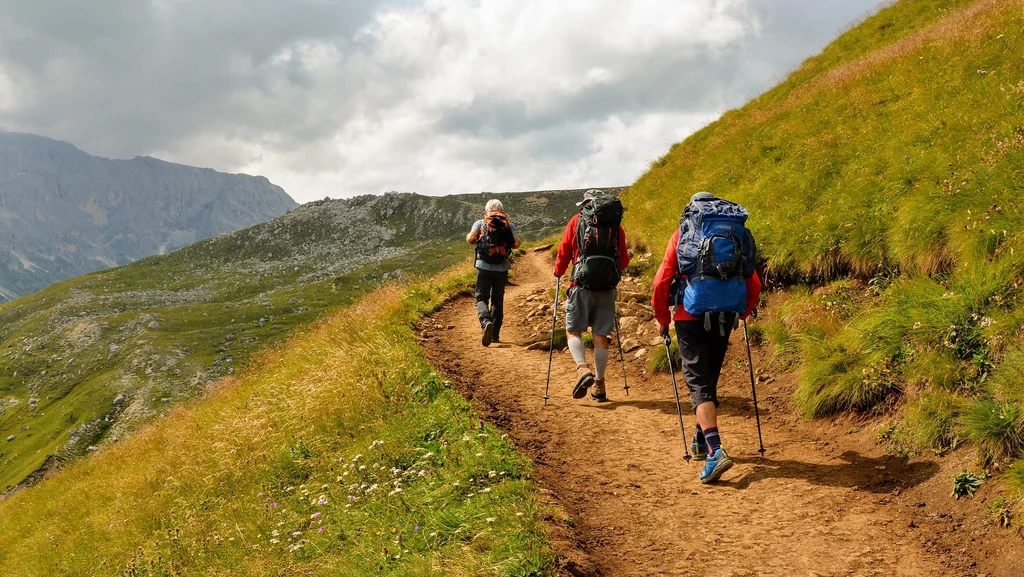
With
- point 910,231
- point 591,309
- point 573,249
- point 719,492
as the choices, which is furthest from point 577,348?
point 910,231

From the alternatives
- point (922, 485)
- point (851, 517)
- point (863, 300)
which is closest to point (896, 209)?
point (863, 300)

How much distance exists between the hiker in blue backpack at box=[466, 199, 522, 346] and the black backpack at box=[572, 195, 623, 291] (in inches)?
148

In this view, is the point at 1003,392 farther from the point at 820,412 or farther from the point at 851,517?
the point at 820,412

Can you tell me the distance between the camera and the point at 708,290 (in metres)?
6.73

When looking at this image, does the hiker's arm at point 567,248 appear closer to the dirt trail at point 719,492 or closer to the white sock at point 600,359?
the white sock at point 600,359

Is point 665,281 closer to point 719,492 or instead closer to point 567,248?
point 719,492

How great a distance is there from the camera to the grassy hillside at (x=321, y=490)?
593cm

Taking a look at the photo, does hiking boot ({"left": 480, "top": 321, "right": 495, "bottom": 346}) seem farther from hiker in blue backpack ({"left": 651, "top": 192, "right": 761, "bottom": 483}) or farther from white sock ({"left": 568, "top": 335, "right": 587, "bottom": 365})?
hiker in blue backpack ({"left": 651, "top": 192, "right": 761, "bottom": 483})

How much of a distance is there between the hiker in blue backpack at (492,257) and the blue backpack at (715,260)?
258 inches

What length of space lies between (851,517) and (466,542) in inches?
145

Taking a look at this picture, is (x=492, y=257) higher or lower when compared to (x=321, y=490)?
higher

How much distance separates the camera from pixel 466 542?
18.6ft

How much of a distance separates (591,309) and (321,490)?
478 centimetres

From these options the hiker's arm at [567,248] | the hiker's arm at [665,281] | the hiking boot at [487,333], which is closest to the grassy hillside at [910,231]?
the hiker's arm at [665,281]
